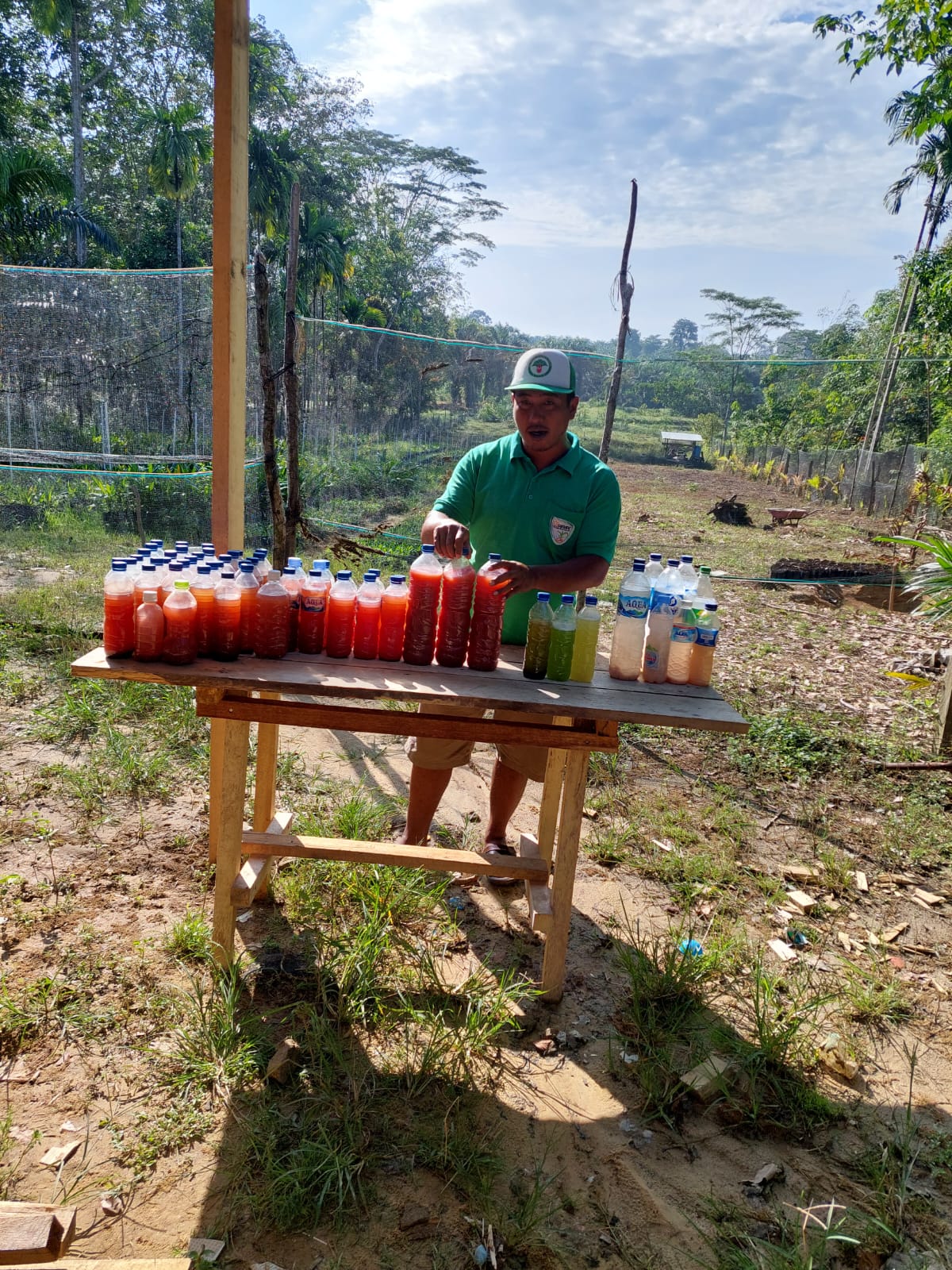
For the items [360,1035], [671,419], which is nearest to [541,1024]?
[360,1035]

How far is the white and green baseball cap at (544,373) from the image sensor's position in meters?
2.92

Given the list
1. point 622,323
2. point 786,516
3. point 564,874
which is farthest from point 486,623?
point 786,516

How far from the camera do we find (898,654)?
7.66 m

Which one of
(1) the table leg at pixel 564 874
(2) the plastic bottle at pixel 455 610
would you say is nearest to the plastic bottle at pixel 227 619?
(2) the plastic bottle at pixel 455 610

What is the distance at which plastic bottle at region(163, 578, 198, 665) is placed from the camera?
2.47 meters

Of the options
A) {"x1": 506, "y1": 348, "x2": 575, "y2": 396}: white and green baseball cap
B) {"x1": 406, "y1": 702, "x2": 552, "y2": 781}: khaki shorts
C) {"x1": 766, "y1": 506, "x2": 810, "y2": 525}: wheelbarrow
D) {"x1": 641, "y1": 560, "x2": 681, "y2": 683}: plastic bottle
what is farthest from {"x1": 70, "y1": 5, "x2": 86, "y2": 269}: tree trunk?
{"x1": 641, "y1": 560, "x2": 681, "y2": 683}: plastic bottle

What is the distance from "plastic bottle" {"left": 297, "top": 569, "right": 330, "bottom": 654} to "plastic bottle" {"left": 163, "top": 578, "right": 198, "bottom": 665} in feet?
1.17

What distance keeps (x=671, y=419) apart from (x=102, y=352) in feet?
63.3

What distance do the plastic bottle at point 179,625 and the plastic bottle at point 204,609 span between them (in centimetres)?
4

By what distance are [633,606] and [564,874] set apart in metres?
1.02

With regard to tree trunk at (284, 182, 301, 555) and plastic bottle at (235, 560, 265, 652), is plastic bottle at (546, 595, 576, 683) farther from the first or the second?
tree trunk at (284, 182, 301, 555)

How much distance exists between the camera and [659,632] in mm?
2795

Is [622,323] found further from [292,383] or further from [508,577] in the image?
[508,577]

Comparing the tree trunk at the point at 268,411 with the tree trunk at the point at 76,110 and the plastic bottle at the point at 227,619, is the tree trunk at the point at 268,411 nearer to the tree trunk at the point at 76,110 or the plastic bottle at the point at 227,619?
the plastic bottle at the point at 227,619
